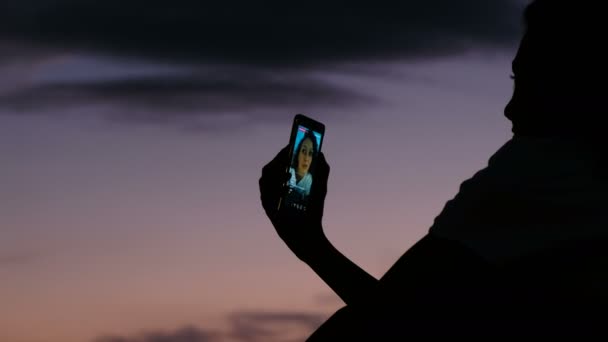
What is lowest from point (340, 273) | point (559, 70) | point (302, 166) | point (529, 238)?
point (529, 238)

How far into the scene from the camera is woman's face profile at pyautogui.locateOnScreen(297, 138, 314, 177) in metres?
5.05

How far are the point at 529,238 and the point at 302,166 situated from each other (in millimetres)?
3351

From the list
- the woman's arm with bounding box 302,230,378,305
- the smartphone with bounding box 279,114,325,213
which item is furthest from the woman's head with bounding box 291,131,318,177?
the woman's arm with bounding box 302,230,378,305

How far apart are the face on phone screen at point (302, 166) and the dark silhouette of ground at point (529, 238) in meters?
2.20

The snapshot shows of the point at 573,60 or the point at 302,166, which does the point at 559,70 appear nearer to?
the point at 573,60

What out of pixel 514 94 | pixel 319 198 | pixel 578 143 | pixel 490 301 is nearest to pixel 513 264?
pixel 490 301

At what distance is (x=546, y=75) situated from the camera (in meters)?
1.92

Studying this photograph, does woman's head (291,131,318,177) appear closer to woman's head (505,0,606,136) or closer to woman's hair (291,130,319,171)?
woman's hair (291,130,319,171)

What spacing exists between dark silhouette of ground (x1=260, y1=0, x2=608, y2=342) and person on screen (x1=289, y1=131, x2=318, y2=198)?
7.91 ft

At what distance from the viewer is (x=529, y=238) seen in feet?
5.68

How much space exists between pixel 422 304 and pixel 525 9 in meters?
0.76

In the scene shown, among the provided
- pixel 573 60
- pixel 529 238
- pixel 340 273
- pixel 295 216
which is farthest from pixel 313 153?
pixel 529 238

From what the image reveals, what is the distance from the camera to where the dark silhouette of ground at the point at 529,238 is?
1.66 meters

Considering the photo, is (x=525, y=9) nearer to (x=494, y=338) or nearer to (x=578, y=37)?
(x=578, y=37)
